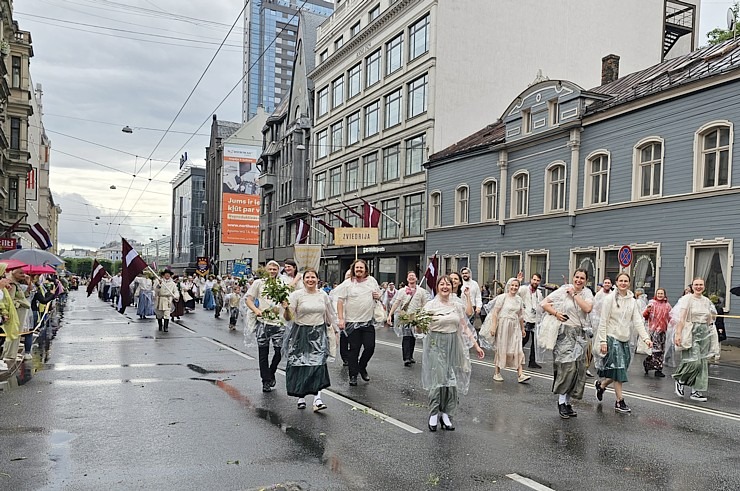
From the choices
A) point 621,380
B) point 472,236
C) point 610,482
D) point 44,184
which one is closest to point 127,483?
point 610,482

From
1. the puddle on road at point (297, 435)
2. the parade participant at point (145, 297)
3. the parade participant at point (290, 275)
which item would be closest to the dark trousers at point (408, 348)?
the parade participant at point (290, 275)

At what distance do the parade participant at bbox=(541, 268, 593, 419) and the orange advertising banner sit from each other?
42568mm

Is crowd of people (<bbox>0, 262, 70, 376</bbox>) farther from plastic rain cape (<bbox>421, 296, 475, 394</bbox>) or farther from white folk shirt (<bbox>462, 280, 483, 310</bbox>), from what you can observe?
white folk shirt (<bbox>462, 280, 483, 310</bbox>)

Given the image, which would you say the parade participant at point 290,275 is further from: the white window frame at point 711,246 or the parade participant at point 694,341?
the white window frame at point 711,246

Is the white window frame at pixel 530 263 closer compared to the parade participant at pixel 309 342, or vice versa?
the parade participant at pixel 309 342

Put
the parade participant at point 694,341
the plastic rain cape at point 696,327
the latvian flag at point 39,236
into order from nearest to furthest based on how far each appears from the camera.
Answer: the parade participant at point 694,341
the plastic rain cape at point 696,327
the latvian flag at point 39,236

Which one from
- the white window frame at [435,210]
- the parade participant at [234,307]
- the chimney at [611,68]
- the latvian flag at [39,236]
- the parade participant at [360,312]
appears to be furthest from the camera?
the white window frame at [435,210]

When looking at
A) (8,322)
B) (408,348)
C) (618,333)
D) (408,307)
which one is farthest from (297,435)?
(8,322)

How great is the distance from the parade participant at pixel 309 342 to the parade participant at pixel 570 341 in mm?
2801

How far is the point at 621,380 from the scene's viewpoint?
338 inches

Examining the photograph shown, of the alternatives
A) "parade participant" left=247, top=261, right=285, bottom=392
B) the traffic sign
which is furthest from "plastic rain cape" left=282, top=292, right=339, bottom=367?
the traffic sign

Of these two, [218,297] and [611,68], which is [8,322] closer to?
[218,297]

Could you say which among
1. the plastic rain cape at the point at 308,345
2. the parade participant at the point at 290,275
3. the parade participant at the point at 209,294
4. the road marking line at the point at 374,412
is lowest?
the parade participant at the point at 209,294

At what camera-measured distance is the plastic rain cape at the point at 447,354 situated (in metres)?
7.28
